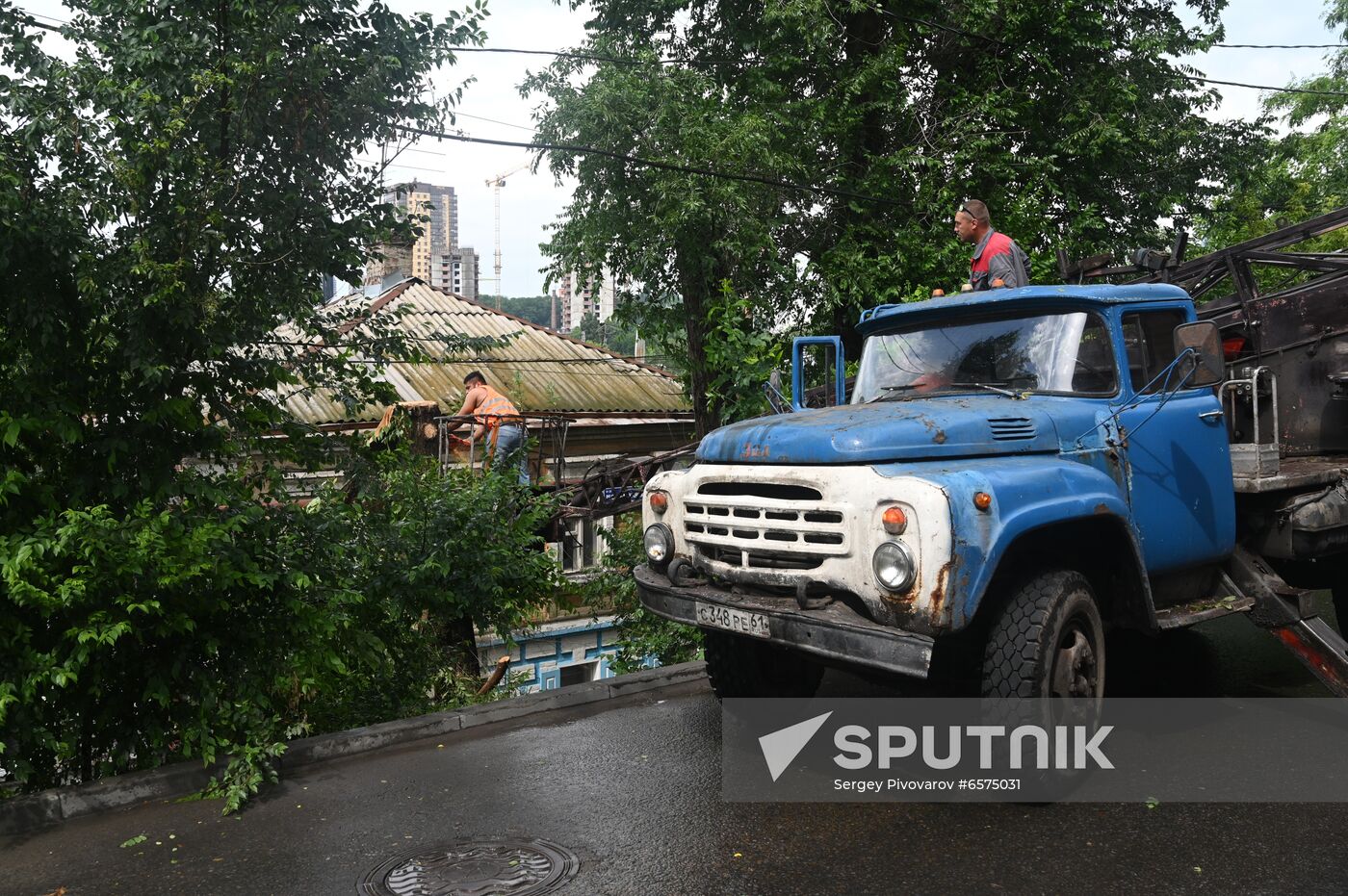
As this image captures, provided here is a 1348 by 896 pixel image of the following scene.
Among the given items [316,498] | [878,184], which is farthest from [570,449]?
[316,498]

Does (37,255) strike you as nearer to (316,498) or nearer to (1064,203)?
(316,498)

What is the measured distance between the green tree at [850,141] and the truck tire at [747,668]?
817cm

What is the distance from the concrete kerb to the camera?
492 cm

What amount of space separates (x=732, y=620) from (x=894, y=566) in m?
0.85

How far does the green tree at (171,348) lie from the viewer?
5031 millimetres

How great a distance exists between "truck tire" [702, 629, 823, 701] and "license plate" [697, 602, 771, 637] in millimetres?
680

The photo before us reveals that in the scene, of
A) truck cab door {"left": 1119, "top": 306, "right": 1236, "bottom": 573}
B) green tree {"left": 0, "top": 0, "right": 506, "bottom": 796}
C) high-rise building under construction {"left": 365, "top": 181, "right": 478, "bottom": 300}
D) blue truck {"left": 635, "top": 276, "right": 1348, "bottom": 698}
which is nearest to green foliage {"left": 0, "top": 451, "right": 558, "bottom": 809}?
green tree {"left": 0, "top": 0, "right": 506, "bottom": 796}

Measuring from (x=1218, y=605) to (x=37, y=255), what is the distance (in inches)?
240

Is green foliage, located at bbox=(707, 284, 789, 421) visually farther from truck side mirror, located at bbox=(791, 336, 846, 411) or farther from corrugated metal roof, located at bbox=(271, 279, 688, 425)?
corrugated metal roof, located at bbox=(271, 279, 688, 425)

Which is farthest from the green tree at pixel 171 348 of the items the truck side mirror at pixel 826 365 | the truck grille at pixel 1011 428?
the truck grille at pixel 1011 428

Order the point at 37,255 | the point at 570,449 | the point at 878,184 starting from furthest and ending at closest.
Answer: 1. the point at 570,449
2. the point at 878,184
3. the point at 37,255

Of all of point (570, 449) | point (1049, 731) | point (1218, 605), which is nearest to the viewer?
point (1049, 731)

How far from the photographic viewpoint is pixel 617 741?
5945 millimetres
